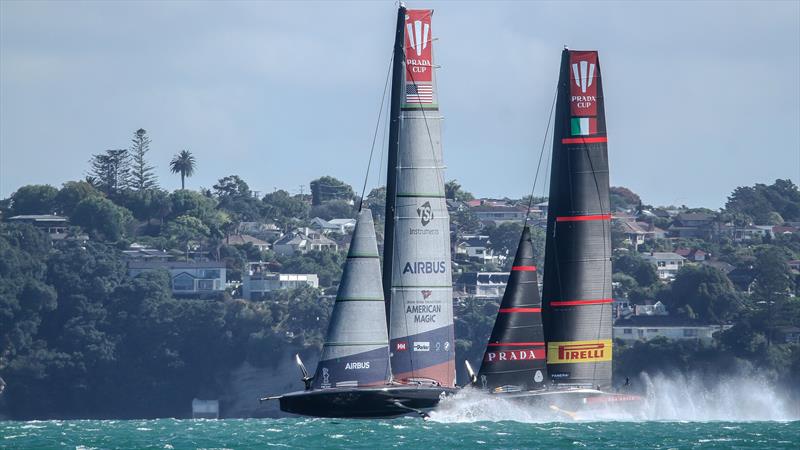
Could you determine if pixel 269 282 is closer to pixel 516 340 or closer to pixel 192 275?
pixel 192 275

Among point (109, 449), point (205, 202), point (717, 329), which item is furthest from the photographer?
point (205, 202)

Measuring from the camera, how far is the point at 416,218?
55.5m

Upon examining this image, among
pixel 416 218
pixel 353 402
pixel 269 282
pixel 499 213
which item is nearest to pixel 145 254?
pixel 269 282

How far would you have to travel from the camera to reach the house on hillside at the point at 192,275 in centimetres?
14812

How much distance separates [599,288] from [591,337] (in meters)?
1.51

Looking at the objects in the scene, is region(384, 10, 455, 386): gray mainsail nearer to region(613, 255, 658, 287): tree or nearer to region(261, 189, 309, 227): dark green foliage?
region(613, 255, 658, 287): tree

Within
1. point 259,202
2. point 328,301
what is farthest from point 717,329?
point 259,202

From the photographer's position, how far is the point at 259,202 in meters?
196

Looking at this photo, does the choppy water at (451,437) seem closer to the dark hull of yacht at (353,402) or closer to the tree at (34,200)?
the dark hull of yacht at (353,402)

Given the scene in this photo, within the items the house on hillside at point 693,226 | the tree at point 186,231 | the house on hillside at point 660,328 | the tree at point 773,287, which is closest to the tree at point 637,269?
the tree at point 773,287

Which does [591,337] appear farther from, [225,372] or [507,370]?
[225,372]

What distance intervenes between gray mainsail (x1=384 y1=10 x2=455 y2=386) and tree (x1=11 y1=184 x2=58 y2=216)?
12815cm

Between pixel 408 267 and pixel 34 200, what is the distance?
13083cm

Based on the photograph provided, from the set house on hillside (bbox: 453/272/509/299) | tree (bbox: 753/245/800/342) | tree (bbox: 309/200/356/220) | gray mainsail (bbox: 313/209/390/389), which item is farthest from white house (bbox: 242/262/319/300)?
gray mainsail (bbox: 313/209/390/389)
